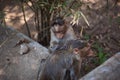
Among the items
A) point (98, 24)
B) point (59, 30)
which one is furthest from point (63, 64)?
point (98, 24)

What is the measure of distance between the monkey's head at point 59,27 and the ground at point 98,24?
1312mm

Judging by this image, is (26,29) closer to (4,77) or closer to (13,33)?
(13,33)

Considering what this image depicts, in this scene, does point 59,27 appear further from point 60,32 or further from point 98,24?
point 98,24

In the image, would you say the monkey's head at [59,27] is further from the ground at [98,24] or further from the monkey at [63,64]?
the ground at [98,24]

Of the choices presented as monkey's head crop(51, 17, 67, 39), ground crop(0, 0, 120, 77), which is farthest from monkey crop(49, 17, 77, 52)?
ground crop(0, 0, 120, 77)

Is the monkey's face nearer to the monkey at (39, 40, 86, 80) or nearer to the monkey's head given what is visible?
the monkey's head

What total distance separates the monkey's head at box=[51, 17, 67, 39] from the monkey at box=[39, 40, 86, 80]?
0.41ft

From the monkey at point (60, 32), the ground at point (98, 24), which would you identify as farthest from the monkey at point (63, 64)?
the ground at point (98, 24)

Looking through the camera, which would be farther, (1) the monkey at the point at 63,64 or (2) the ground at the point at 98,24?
(2) the ground at the point at 98,24

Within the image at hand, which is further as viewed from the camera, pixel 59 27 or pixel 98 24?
pixel 98 24

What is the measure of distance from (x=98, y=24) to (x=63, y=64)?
2065 millimetres

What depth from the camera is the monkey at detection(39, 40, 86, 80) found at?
9.30ft

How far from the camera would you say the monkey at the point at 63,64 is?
112 inches

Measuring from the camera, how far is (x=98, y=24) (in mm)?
4770
